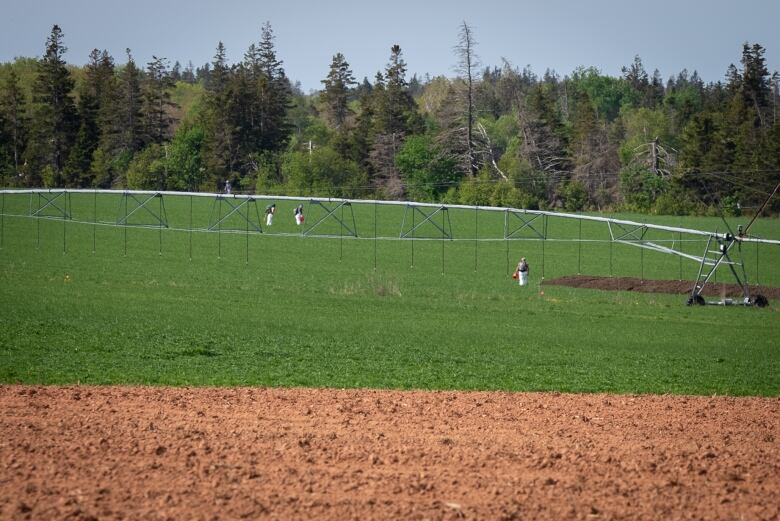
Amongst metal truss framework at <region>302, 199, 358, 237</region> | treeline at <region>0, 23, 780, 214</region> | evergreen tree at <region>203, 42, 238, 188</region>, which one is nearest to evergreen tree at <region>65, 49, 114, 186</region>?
treeline at <region>0, 23, 780, 214</region>

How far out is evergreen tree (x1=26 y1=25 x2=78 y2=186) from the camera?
98750 mm

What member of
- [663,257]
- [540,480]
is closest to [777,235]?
[663,257]

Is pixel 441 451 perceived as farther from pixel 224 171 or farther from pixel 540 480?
pixel 224 171

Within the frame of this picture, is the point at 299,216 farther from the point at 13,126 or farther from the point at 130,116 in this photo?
the point at 13,126

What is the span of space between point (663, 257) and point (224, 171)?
5121 cm

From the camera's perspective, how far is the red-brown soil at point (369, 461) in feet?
28.5

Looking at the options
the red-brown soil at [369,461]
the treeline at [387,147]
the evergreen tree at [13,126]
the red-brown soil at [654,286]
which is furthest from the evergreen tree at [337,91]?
the red-brown soil at [369,461]

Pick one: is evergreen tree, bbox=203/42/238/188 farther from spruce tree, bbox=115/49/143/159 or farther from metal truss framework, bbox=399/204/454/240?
metal truss framework, bbox=399/204/454/240

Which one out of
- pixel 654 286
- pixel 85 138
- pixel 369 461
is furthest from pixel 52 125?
pixel 369 461

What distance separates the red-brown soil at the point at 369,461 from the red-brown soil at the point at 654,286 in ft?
115

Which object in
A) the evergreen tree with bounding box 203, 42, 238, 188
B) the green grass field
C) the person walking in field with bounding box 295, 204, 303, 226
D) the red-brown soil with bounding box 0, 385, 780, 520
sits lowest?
the green grass field

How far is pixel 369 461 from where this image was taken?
A: 10031mm

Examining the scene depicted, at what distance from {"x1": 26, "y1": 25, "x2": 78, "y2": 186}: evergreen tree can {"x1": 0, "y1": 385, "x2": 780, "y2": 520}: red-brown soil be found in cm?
9143

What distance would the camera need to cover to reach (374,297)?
39719 millimetres
